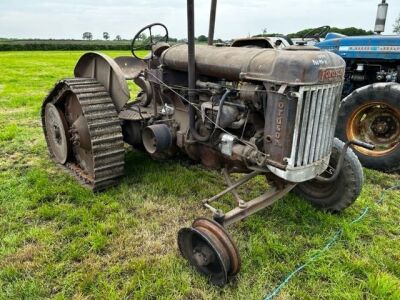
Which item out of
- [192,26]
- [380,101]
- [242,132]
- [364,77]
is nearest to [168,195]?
[242,132]

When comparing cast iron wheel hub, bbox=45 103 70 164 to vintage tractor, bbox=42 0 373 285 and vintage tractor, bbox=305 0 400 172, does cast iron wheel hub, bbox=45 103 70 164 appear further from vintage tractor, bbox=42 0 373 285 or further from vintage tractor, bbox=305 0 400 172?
vintage tractor, bbox=305 0 400 172

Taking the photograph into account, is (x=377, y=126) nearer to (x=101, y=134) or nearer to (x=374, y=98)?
(x=374, y=98)

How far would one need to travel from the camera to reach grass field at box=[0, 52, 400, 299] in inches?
99.2

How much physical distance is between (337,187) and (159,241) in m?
1.67

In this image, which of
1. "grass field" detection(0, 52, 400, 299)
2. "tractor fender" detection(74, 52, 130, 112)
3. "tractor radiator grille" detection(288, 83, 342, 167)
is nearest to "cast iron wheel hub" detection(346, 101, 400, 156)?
"grass field" detection(0, 52, 400, 299)

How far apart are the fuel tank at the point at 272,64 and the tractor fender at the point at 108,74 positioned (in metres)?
0.73

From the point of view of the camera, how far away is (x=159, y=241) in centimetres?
302

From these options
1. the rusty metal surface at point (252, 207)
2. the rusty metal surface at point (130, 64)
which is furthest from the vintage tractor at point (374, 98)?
the rusty metal surface at point (130, 64)

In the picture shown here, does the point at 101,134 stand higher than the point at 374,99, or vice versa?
the point at 374,99

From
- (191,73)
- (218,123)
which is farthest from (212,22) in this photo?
(218,123)

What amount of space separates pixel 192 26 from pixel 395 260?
2402 mm

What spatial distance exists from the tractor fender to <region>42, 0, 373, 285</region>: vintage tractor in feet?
0.04

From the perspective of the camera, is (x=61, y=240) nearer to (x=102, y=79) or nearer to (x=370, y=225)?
(x=102, y=79)

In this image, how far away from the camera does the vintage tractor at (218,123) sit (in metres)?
2.52
